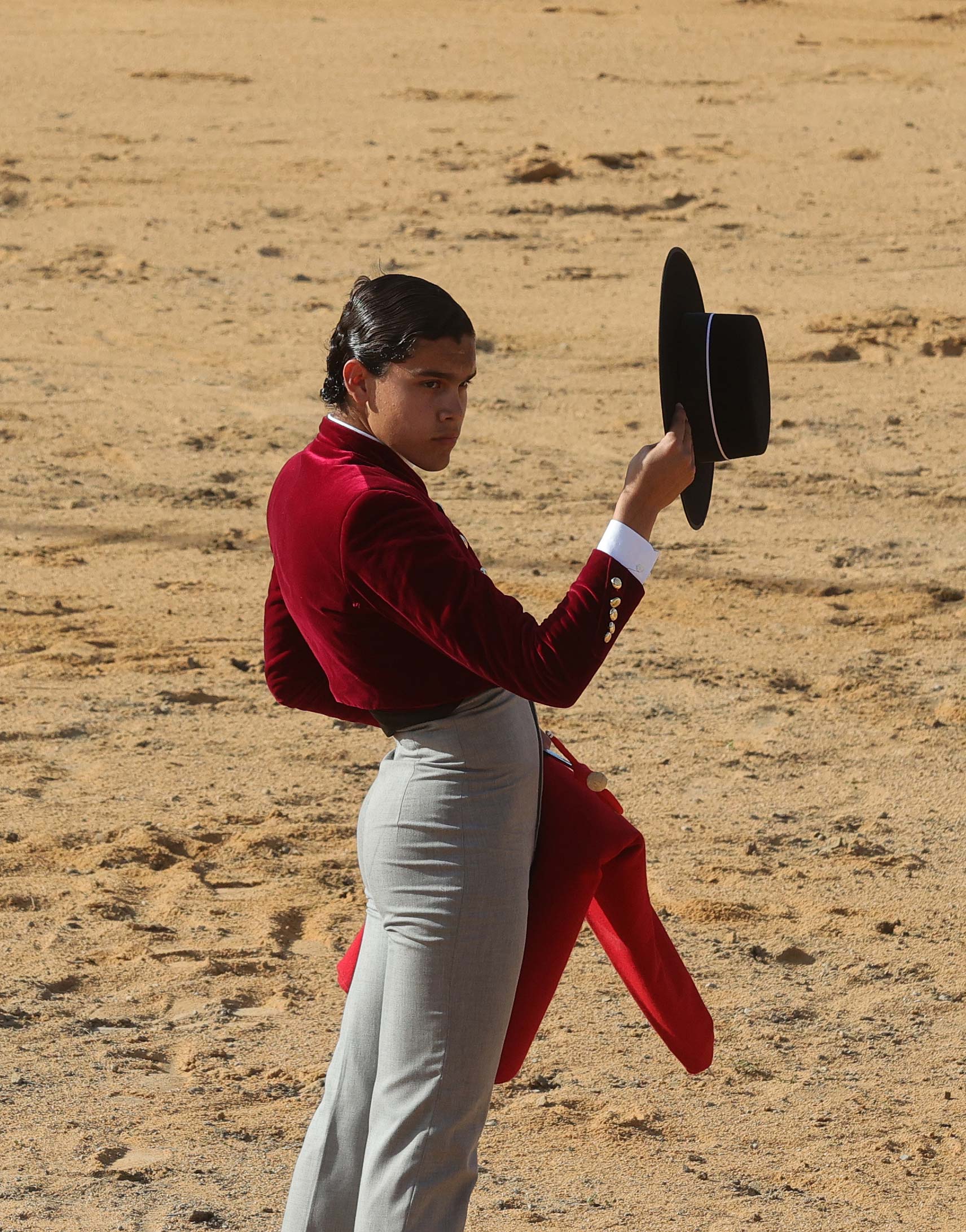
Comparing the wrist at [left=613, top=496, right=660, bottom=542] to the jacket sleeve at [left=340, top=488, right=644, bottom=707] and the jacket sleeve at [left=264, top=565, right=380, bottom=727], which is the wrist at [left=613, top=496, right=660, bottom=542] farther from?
the jacket sleeve at [left=264, top=565, right=380, bottom=727]

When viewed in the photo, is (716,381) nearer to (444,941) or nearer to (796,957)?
(444,941)

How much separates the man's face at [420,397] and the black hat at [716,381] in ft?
0.95

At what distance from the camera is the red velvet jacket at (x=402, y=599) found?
2096mm

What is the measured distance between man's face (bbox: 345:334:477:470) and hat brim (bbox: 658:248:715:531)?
0.29 metres

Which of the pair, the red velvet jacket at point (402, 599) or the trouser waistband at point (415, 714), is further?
the trouser waistband at point (415, 714)

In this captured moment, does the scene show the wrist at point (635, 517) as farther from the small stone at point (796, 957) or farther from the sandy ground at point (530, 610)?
the small stone at point (796, 957)

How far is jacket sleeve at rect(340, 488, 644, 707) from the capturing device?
6.85 feet

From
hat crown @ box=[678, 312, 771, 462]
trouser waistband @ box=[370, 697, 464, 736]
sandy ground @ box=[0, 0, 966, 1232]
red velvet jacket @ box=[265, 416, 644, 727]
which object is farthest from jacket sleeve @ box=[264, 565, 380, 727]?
sandy ground @ box=[0, 0, 966, 1232]

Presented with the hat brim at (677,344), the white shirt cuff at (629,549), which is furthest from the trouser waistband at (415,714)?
the hat brim at (677,344)

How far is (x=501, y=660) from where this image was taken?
6.88 ft

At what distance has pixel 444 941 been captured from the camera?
2.28 meters

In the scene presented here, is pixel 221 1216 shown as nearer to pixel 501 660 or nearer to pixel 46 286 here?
pixel 501 660

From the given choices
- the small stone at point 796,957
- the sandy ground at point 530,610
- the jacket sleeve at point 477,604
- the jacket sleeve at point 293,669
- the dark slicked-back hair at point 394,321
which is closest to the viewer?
the jacket sleeve at point 477,604

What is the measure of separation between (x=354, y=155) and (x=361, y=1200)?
503 inches
